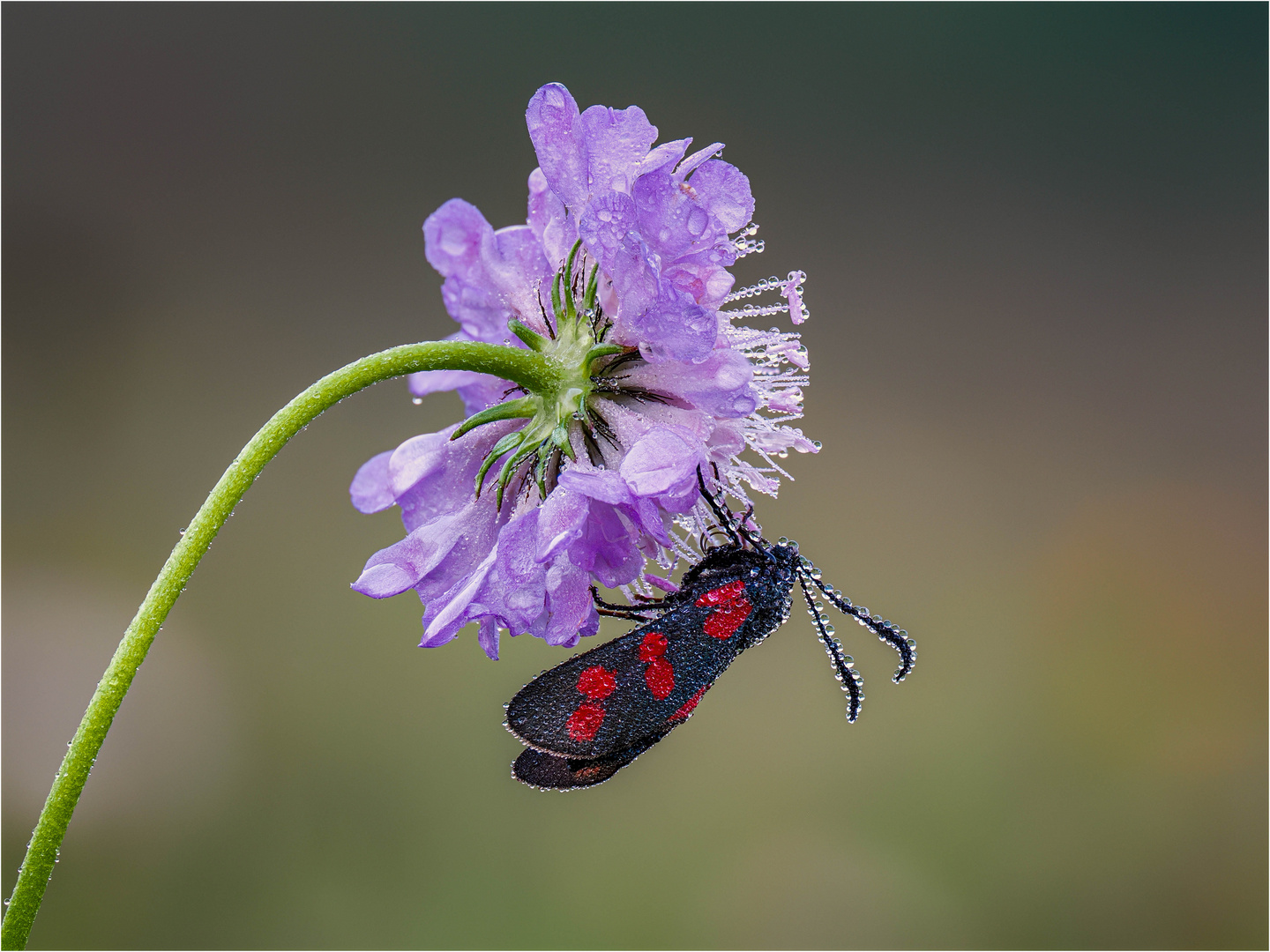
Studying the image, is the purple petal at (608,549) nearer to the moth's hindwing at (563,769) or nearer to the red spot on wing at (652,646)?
the red spot on wing at (652,646)

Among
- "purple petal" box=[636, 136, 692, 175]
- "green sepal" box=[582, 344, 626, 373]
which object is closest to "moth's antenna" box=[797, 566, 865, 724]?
"green sepal" box=[582, 344, 626, 373]

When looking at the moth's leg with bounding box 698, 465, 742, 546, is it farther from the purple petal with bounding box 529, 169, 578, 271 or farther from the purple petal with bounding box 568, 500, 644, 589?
the purple petal with bounding box 529, 169, 578, 271

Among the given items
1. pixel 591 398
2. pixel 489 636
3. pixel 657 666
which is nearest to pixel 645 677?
pixel 657 666

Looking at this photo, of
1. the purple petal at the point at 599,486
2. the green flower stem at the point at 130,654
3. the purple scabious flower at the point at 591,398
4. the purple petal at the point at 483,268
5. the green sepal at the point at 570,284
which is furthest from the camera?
the purple petal at the point at 483,268

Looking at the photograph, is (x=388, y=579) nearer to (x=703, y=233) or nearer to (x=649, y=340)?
(x=649, y=340)

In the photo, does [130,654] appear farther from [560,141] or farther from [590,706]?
[560,141]

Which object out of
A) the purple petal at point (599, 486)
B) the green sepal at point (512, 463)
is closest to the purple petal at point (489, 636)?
the green sepal at point (512, 463)
